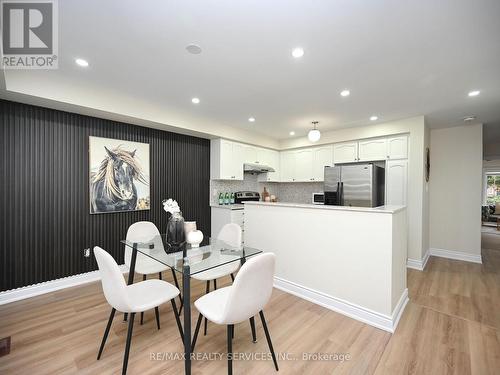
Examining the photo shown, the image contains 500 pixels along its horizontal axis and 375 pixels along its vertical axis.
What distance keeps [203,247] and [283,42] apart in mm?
1969

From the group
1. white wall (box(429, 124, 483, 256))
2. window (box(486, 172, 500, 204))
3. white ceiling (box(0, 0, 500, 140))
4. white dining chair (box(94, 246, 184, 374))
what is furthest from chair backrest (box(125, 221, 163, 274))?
window (box(486, 172, 500, 204))

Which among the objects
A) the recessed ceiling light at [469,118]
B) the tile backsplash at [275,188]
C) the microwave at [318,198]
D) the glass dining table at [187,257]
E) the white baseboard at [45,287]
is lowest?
the white baseboard at [45,287]

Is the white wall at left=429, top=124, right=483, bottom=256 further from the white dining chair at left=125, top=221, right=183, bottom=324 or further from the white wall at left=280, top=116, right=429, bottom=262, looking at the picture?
the white dining chair at left=125, top=221, right=183, bottom=324

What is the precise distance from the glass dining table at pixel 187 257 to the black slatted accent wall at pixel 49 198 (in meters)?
1.27

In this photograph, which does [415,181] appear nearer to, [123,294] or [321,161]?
[321,161]

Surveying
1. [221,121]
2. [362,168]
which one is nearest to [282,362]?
[362,168]

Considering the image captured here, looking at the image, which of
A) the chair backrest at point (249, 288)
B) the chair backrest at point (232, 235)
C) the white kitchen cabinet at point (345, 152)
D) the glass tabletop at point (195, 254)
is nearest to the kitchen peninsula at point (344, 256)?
the chair backrest at point (232, 235)

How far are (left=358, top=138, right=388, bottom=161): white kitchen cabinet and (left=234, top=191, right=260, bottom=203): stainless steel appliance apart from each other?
7.60 feet

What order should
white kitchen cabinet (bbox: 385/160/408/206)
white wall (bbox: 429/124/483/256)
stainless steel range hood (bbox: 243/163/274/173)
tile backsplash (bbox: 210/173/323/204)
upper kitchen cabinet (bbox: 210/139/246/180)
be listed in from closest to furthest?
white kitchen cabinet (bbox: 385/160/408/206) < white wall (bbox: 429/124/483/256) < upper kitchen cabinet (bbox: 210/139/246/180) < tile backsplash (bbox: 210/173/323/204) < stainless steel range hood (bbox: 243/163/274/173)

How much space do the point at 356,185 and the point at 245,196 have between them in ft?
7.39

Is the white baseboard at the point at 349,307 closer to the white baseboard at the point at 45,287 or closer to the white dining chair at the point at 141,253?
the white dining chair at the point at 141,253

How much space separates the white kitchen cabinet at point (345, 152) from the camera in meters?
4.48

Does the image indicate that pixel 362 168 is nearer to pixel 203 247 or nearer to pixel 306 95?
pixel 306 95

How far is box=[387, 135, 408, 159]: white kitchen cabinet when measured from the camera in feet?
12.9
